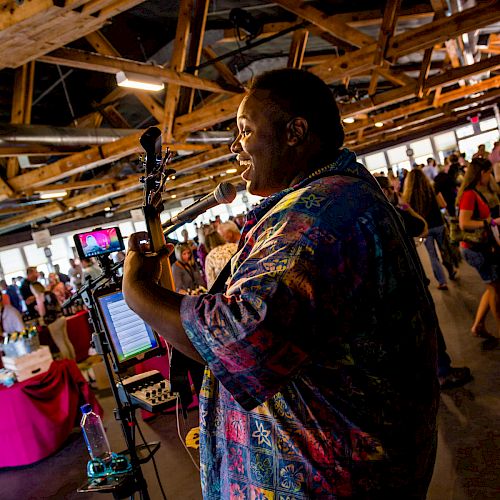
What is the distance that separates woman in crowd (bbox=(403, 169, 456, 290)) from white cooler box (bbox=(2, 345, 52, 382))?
4323 millimetres

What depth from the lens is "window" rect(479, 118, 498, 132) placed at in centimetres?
2072

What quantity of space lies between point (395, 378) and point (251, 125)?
589 millimetres

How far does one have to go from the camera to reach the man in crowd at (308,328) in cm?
75

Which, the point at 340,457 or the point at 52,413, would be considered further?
the point at 52,413

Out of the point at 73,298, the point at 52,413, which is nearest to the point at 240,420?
→ the point at 73,298

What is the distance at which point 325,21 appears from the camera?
510 centimetres

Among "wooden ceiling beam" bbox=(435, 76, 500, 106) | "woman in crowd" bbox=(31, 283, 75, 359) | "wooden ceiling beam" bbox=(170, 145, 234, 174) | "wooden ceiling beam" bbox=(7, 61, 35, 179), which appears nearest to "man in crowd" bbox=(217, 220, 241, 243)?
"wooden ceiling beam" bbox=(7, 61, 35, 179)

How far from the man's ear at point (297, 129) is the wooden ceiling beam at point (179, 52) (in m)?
4.27

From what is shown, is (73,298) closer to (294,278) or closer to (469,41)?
(294,278)

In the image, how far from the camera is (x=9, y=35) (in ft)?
8.80

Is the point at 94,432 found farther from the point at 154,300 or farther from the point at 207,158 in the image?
the point at 207,158

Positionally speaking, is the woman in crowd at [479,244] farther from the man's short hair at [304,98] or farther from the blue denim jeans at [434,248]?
the man's short hair at [304,98]

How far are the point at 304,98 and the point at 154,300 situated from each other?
0.51 meters

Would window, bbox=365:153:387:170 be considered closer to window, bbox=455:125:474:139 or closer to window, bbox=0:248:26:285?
window, bbox=455:125:474:139
